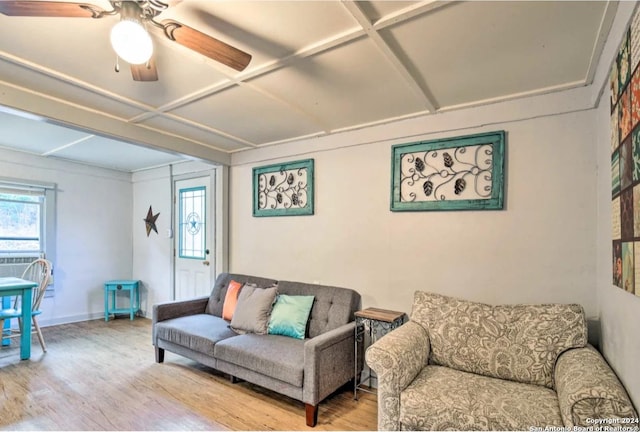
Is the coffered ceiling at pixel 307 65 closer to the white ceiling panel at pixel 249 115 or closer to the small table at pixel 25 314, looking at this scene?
the white ceiling panel at pixel 249 115

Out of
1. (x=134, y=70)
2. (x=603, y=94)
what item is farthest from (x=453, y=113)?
(x=134, y=70)

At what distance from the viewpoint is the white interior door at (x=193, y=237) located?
4.35 m

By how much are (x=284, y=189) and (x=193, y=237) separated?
176 centimetres

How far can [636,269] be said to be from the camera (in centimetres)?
135

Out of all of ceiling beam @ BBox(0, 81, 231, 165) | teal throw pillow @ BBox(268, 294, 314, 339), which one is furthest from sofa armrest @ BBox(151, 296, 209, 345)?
ceiling beam @ BBox(0, 81, 231, 165)

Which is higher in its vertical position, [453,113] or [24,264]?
[453,113]

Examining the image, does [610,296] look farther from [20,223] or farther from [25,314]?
[20,223]

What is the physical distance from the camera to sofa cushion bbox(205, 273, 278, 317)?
11.5ft

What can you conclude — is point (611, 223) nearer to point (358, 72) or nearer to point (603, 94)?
point (603, 94)

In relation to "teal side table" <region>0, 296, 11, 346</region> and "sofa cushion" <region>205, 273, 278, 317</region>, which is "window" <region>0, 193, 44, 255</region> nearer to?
"teal side table" <region>0, 296, 11, 346</region>

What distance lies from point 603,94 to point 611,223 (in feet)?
2.61

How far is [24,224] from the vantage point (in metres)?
4.40

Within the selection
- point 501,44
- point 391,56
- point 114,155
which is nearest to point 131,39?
point 391,56

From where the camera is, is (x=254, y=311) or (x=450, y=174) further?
(x=254, y=311)
